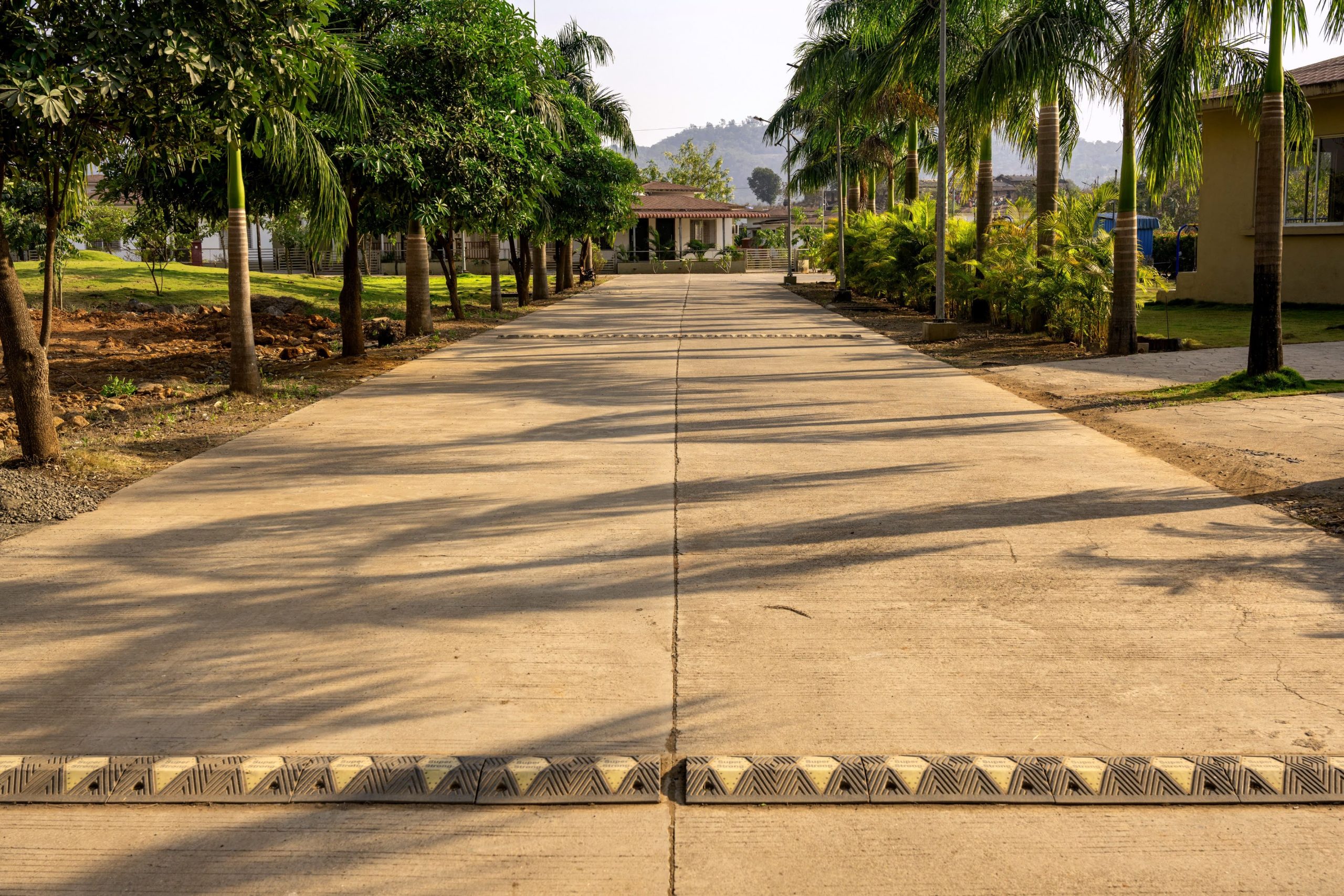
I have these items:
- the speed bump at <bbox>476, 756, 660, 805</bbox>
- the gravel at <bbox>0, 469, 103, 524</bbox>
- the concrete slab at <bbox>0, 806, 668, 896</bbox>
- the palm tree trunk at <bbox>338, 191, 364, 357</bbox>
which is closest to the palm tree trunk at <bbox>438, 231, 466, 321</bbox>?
the palm tree trunk at <bbox>338, 191, 364, 357</bbox>

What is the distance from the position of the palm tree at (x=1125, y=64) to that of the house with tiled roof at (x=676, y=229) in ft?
173

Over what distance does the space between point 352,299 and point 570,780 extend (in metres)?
14.4

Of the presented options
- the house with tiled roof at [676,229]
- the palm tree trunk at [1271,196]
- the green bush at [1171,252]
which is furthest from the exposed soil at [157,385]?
the house with tiled roof at [676,229]

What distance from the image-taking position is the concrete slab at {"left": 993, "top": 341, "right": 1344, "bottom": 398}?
45.0 feet

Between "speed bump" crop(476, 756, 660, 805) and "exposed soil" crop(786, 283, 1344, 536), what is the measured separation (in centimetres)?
506

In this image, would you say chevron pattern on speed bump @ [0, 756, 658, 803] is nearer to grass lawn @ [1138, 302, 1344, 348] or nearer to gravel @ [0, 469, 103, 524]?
gravel @ [0, 469, 103, 524]

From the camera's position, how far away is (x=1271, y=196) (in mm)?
11953

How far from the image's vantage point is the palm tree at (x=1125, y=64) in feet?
43.4

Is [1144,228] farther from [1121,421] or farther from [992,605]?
[992,605]

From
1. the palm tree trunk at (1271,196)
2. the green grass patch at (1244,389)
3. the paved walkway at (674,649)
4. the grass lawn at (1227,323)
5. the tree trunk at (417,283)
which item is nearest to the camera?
the paved walkway at (674,649)

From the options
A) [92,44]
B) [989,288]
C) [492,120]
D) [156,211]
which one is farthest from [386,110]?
[989,288]

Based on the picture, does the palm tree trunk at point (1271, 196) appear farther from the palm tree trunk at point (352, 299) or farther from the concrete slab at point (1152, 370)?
the palm tree trunk at point (352, 299)

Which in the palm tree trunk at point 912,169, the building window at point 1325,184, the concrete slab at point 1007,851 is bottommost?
the concrete slab at point 1007,851

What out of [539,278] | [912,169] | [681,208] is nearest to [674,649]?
[912,169]
